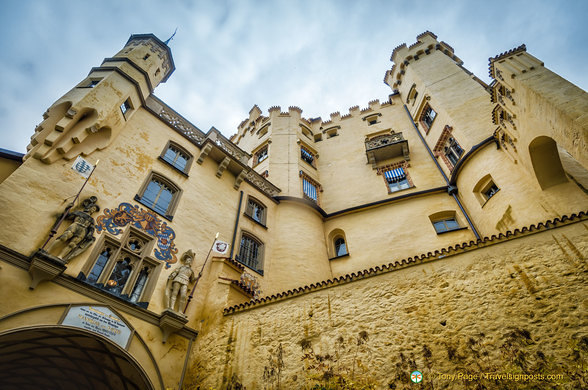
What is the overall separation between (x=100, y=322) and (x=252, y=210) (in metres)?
8.91

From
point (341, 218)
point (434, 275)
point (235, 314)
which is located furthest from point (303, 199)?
point (434, 275)

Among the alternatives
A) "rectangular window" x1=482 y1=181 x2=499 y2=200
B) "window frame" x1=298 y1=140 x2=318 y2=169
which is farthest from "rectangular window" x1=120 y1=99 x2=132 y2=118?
"rectangular window" x1=482 y1=181 x2=499 y2=200

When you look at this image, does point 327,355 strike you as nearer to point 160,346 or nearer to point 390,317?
point 390,317

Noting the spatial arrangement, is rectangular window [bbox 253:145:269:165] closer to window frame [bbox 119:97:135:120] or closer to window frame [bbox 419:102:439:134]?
window frame [bbox 119:97:135:120]

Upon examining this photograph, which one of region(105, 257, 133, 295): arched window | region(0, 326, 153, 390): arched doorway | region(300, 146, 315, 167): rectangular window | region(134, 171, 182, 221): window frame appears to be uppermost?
region(300, 146, 315, 167): rectangular window

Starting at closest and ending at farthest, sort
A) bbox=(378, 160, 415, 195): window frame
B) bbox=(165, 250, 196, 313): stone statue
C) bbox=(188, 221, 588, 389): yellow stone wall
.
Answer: bbox=(188, 221, 588, 389): yellow stone wall
bbox=(165, 250, 196, 313): stone statue
bbox=(378, 160, 415, 195): window frame

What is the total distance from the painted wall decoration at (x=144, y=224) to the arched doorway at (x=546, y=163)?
12.3 m

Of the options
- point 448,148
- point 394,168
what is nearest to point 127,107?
point 394,168

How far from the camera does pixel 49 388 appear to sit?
8.88 metres

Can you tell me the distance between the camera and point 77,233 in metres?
8.08

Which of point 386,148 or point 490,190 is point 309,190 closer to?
point 386,148

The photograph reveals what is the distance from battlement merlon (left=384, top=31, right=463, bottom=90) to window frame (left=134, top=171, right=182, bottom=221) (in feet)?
65.2

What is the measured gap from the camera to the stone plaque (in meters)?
7.23

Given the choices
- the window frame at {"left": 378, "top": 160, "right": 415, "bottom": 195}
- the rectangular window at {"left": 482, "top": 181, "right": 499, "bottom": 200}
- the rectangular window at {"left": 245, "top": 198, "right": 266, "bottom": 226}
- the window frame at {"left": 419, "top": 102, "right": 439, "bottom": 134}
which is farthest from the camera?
the window frame at {"left": 419, "top": 102, "right": 439, "bottom": 134}
